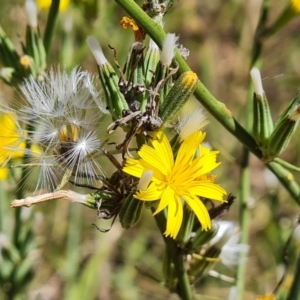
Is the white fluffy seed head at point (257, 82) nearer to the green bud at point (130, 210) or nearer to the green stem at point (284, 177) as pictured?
the green stem at point (284, 177)

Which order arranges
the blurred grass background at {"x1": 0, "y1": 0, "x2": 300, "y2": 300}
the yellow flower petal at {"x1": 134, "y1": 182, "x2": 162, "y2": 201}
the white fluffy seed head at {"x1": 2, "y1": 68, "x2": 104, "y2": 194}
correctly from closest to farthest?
the yellow flower petal at {"x1": 134, "y1": 182, "x2": 162, "y2": 201} < the white fluffy seed head at {"x1": 2, "y1": 68, "x2": 104, "y2": 194} < the blurred grass background at {"x1": 0, "y1": 0, "x2": 300, "y2": 300}

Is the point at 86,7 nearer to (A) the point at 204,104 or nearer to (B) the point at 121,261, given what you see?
(A) the point at 204,104

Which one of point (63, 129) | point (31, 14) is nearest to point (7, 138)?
point (63, 129)

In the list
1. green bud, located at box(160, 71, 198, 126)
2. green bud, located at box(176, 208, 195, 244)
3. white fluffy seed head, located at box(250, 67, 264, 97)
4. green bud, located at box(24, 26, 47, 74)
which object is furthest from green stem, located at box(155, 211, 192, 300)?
green bud, located at box(24, 26, 47, 74)

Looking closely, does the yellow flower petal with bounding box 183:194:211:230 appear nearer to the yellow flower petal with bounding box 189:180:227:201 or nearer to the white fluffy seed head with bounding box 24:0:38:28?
the yellow flower petal with bounding box 189:180:227:201

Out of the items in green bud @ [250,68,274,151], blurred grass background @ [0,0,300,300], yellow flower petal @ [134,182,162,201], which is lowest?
blurred grass background @ [0,0,300,300]

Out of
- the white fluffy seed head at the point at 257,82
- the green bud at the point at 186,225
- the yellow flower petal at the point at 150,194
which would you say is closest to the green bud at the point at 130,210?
the yellow flower petal at the point at 150,194
